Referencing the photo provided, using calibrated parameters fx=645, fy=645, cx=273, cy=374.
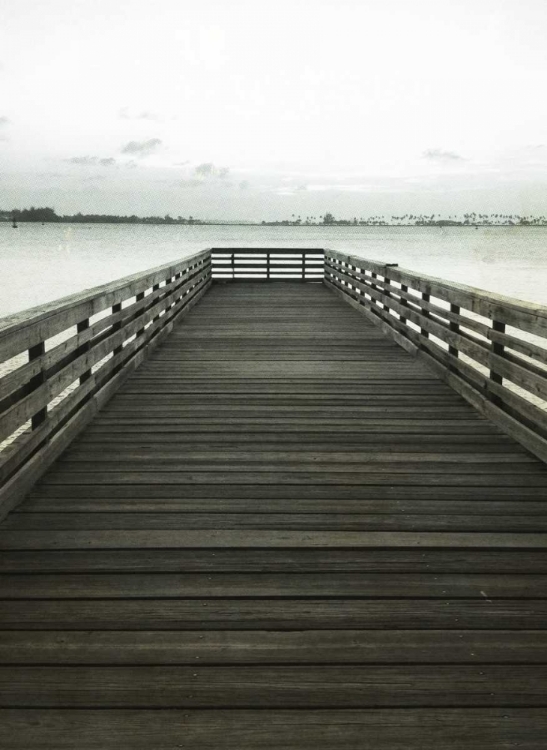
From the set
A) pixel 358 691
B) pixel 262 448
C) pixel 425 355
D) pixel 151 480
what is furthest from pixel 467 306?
pixel 358 691

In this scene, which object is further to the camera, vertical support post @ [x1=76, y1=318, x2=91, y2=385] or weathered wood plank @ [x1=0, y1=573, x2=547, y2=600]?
vertical support post @ [x1=76, y1=318, x2=91, y2=385]

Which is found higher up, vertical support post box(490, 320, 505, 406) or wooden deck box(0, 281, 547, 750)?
vertical support post box(490, 320, 505, 406)

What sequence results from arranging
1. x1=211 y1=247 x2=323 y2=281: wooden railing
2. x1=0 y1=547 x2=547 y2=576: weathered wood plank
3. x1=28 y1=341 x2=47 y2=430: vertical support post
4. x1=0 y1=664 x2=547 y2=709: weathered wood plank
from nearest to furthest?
x1=0 y1=664 x2=547 y2=709: weathered wood plank, x1=0 y1=547 x2=547 y2=576: weathered wood plank, x1=28 y1=341 x2=47 y2=430: vertical support post, x1=211 y1=247 x2=323 y2=281: wooden railing

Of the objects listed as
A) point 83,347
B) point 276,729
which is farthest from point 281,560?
point 83,347

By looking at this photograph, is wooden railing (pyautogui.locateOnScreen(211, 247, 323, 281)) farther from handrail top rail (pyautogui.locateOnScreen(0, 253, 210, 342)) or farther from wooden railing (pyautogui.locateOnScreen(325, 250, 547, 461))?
handrail top rail (pyautogui.locateOnScreen(0, 253, 210, 342))

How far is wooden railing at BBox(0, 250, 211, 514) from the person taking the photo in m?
3.22

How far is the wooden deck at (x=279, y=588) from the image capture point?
6.25 ft

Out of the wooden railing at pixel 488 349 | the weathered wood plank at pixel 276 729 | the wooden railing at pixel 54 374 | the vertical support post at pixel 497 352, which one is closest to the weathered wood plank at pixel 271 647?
the weathered wood plank at pixel 276 729

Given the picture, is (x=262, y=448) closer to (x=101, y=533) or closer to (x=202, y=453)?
(x=202, y=453)

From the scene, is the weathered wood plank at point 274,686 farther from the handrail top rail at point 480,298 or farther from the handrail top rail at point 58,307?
the handrail top rail at point 480,298

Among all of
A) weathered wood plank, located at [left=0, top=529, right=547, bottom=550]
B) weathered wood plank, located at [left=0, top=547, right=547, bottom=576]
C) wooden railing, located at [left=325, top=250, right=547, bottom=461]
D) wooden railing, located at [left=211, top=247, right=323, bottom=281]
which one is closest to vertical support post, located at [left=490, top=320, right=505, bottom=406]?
wooden railing, located at [left=325, top=250, right=547, bottom=461]

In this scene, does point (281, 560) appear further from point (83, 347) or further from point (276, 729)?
point (83, 347)

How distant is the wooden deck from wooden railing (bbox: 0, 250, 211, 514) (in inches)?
6.5

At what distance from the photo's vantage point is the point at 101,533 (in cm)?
304
